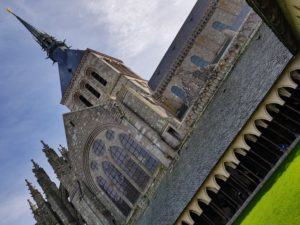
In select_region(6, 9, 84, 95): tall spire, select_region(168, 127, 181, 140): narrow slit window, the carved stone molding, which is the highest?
select_region(6, 9, 84, 95): tall spire

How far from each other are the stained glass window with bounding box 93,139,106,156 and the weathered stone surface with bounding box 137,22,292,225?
350 inches

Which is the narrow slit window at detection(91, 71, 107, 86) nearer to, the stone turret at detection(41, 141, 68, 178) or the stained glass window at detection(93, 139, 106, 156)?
the stained glass window at detection(93, 139, 106, 156)

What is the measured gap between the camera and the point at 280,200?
41.5 ft

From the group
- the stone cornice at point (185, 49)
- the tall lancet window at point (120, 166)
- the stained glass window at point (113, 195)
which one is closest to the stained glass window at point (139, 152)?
the tall lancet window at point (120, 166)

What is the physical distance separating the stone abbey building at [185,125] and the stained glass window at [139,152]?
0.24ft

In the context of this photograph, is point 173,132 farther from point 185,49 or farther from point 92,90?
point 92,90

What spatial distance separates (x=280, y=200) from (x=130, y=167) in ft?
53.7

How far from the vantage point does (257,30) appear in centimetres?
1933

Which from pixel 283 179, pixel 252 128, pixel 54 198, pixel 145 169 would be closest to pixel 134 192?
pixel 145 169

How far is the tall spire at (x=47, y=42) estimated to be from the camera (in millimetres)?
40162

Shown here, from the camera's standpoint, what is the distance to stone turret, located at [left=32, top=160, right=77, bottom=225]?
30.5 metres

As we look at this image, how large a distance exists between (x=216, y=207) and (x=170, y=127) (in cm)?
638

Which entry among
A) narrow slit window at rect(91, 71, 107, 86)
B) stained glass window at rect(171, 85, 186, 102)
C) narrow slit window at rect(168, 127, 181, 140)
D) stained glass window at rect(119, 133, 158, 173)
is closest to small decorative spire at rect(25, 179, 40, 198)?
stained glass window at rect(119, 133, 158, 173)

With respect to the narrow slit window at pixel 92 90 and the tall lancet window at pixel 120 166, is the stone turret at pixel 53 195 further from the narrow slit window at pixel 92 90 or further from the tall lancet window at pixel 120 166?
the narrow slit window at pixel 92 90
